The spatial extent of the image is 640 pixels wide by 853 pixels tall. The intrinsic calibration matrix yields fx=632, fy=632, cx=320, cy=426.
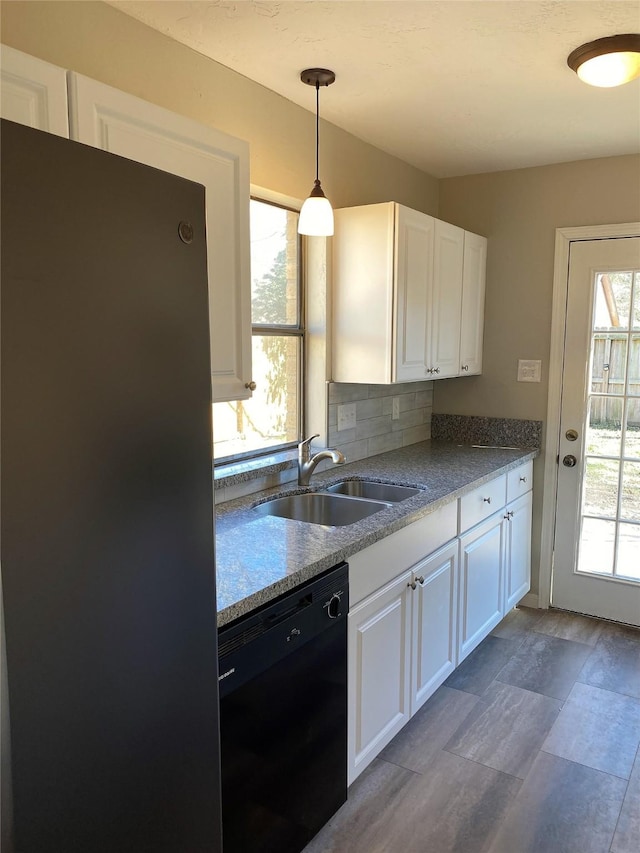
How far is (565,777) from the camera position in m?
2.21

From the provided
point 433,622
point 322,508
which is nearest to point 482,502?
point 433,622

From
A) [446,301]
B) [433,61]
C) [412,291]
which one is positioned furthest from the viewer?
[446,301]

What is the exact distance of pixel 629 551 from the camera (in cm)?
336

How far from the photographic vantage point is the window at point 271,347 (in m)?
2.50

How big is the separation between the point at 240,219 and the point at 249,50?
0.63 metres

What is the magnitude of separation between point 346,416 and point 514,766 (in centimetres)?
155

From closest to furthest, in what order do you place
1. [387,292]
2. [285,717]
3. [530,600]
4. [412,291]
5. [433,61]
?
[285,717] < [433,61] < [387,292] < [412,291] < [530,600]

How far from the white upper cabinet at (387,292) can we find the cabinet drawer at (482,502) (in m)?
0.59

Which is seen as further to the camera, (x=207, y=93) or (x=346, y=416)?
(x=346, y=416)

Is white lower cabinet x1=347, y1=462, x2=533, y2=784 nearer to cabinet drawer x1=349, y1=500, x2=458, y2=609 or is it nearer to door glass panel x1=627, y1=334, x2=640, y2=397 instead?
cabinet drawer x1=349, y1=500, x2=458, y2=609

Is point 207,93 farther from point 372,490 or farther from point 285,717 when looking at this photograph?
point 285,717

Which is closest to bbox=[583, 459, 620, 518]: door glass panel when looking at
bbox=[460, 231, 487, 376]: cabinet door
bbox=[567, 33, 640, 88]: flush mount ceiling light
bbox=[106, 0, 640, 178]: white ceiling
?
bbox=[460, 231, 487, 376]: cabinet door

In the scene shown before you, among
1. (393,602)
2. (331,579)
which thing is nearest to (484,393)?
(393,602)

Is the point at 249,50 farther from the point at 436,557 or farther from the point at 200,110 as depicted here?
the point at 436,557
